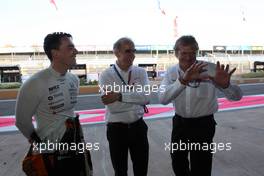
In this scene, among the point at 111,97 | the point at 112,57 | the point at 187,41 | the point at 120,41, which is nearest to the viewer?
the point at 187,41

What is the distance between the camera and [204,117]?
10.2 feet

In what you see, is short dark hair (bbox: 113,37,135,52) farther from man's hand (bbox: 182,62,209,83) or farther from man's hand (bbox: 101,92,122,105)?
man's hand (bbox: 182,62,209,83)

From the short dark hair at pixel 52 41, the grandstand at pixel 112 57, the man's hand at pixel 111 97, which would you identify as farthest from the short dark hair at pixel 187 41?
the grandstand at pixel 112 57

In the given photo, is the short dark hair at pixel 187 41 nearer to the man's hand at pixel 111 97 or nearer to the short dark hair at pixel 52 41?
the man's hand at pixel 111 97

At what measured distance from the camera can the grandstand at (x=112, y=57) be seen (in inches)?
1733

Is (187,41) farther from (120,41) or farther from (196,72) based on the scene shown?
(120,41)

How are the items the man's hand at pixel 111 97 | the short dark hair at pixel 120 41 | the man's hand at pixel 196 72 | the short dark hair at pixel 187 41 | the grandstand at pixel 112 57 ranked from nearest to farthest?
the man's hand at pixel 196 72, the short dark hair at pixel 187 41, the man's hand at pixel 111 97, the short dark hair at pixel 120 41, the grandstand at pixel 112 57

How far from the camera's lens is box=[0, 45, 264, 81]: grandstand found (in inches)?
1733

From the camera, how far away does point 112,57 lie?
47938mm

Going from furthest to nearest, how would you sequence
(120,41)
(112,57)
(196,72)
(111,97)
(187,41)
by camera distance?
(112,57) < (120,41) < (111,97) < (187,41) < (196,72)

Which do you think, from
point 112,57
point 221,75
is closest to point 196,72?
point 221,75

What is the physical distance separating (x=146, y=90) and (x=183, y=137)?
2.07 ft

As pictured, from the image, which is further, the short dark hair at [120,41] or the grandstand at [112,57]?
the grandstand at [112,57]

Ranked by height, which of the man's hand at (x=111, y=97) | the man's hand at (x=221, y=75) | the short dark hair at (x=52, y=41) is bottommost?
the man's hand at (x=111, y=97)
